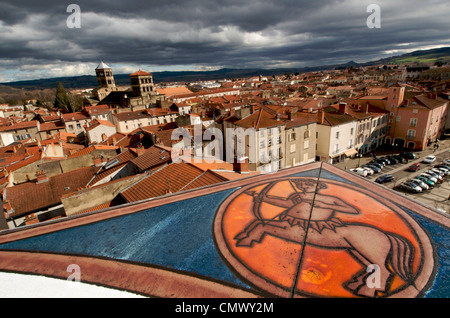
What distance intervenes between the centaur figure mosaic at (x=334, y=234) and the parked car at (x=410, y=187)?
28.6 metres

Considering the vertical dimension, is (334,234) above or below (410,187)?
above

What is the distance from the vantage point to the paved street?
2758 cm

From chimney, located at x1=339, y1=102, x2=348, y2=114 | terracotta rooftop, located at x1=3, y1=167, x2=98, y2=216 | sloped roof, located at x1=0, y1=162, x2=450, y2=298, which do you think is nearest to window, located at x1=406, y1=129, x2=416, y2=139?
chimney, located at x1=339, y1=102, x2=348, y2=114

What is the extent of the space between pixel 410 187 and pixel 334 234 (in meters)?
31.0

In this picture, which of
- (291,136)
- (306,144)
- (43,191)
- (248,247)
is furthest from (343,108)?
(43,191)

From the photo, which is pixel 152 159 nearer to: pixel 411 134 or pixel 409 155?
pixel 409 155

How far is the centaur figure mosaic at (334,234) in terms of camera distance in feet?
18.6

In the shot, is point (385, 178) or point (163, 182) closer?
point (163, 182)

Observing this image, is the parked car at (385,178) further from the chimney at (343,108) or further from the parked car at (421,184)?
the chimney at (343,108)

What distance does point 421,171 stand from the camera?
36.2 meters

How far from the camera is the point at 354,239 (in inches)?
270

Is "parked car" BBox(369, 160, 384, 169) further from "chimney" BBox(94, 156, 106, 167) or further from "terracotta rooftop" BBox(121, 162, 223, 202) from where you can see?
"chimney" BBox(94, 156, 106, 167)
